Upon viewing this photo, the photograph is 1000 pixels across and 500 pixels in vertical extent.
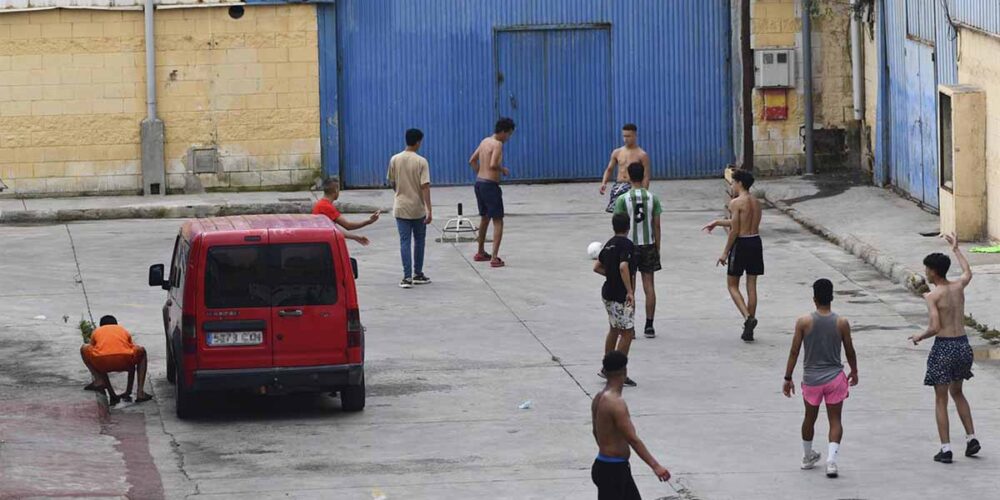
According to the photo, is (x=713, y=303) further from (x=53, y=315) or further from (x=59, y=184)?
(x=59, y=184)

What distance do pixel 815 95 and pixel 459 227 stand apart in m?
7.40

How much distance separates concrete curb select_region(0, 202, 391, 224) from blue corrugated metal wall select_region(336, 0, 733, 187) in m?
1.88

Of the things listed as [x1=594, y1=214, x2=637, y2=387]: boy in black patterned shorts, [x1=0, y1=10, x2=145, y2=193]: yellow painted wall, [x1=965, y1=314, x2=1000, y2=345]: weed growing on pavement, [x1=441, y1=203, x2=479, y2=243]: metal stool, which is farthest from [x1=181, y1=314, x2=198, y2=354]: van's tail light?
[x1=0, y1=10, x2=145, y2=193]: yellow painted wall

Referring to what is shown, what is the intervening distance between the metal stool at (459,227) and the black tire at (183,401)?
9665 millimetres

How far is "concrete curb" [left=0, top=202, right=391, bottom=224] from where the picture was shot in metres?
26.9

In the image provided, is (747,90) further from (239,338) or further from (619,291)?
(239,338)

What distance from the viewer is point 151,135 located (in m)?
28.3

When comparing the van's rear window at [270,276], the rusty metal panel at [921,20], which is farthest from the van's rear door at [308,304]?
the rusty metal panel at [921,20]

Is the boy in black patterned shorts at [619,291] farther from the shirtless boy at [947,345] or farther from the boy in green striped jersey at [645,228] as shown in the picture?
the shirtless boy at [947,345]

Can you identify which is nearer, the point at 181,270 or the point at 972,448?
the point at 972,448

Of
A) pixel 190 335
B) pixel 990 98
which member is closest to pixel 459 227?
pixel 990 98

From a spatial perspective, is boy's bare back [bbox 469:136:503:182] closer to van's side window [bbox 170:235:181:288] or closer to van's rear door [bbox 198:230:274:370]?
van's side window [bbox 170:235:181:288]

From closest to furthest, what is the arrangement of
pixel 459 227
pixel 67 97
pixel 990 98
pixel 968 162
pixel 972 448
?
pixel 972 448 → pixel 990 98 → pixel 968 162 → pixel 459 227 → pixel 67 97

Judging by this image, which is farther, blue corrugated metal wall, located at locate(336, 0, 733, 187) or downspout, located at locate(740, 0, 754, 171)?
blue corrugated metal wall, located at locate(336, 0, 733, 187)
